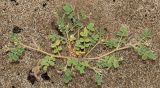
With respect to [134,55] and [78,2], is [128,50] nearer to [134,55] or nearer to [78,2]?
[134,55]

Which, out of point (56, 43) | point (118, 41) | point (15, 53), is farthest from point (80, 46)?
point (15, 53)

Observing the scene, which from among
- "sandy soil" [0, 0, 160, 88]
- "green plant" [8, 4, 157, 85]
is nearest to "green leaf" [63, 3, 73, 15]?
"green plant" [8, 4, 157, 85]

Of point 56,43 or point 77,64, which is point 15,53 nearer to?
point 56,43

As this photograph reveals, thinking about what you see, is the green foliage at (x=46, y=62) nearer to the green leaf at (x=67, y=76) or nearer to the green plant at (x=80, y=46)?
the green plant at (x=80, y=46)

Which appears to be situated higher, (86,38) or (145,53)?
(86,38)

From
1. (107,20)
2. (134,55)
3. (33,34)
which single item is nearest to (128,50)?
(134,55)

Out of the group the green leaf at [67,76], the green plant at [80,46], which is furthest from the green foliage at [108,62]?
the green leaf at [67,76]
